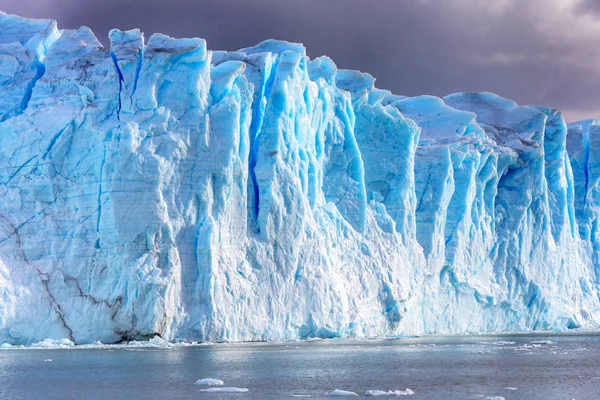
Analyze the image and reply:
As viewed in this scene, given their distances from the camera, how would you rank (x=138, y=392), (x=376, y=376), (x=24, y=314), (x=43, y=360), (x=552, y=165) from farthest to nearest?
(x=552, y=165) < (x=24, y=314) < (x=43, y=360) < (x=376, y=376) < (x=138, y=392)

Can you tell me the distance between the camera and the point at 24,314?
24.5 m

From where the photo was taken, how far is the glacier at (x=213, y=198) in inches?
987

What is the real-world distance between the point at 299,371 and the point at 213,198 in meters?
7.47

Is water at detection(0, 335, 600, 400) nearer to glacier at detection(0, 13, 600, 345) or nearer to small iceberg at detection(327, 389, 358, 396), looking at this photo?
small iceberg at detection(327, 389, 358, 396)

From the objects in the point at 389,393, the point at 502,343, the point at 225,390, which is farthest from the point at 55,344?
the point at 502,343

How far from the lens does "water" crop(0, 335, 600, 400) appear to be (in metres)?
17.0

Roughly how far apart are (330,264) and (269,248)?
2.67m

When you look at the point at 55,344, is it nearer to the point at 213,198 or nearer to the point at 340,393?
the point at 213,198

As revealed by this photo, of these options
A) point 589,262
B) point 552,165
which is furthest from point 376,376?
point 589,262

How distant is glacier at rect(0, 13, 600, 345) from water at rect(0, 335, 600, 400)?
1313 mm

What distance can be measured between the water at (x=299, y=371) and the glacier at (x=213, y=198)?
1313 millimetres

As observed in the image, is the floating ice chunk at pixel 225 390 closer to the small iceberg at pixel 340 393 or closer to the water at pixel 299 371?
the water at pixel 299 371

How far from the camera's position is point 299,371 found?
803 inches

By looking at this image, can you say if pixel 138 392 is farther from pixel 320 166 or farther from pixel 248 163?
pixel 320 166
